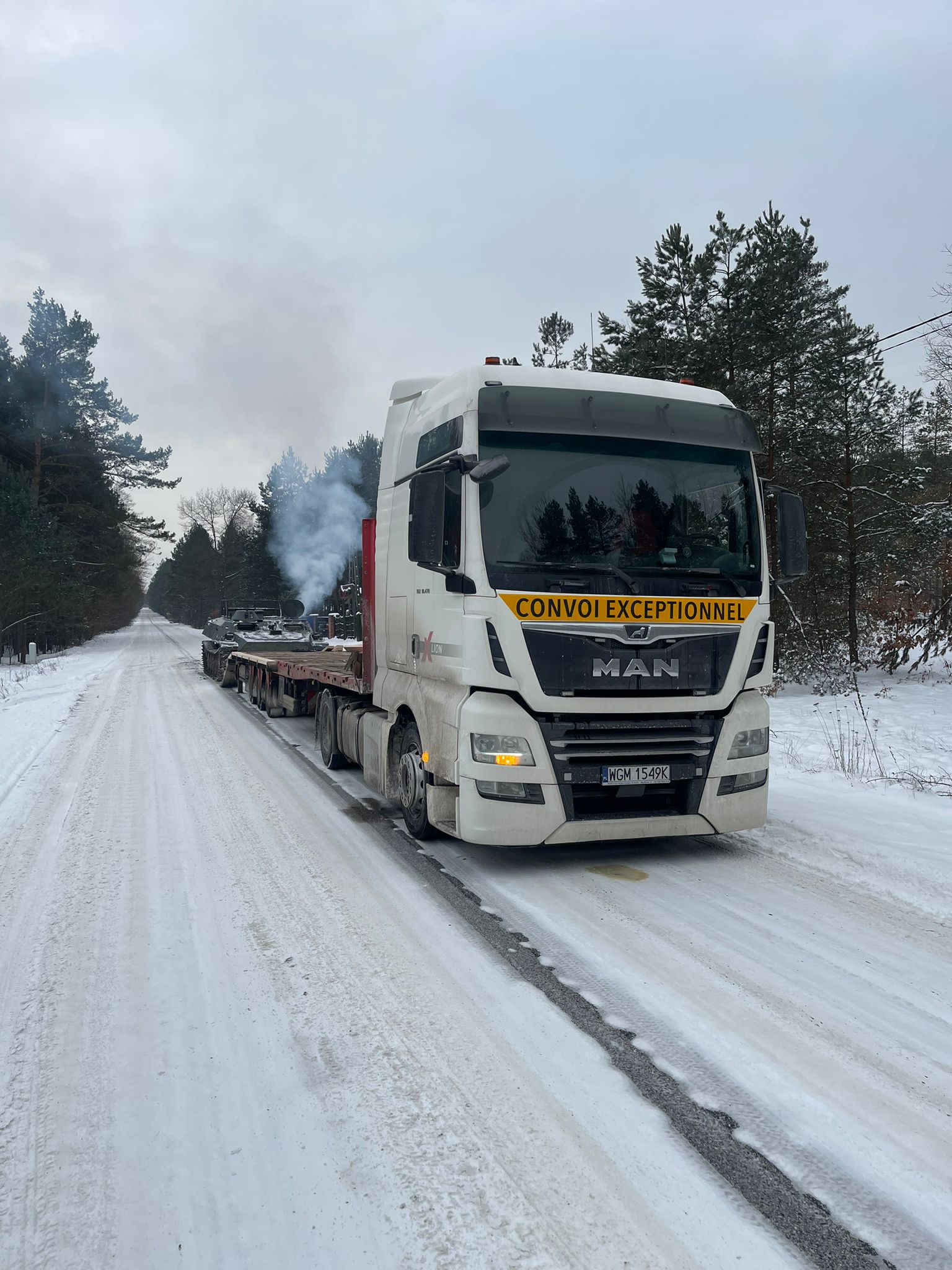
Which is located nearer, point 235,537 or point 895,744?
point 895,744

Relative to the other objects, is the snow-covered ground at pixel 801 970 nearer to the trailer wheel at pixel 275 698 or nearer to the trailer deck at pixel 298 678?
the trailer deck at pixel 298 678

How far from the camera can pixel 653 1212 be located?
7.25ft

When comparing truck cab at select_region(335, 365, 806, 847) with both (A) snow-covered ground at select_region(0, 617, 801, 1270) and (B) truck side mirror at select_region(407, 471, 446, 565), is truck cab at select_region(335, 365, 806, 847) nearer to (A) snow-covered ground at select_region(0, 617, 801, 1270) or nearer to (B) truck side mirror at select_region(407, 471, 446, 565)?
(B) truck side mirror at select_region(407, 471, 446, 565)

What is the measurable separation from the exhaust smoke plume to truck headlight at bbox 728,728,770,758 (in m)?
32.7

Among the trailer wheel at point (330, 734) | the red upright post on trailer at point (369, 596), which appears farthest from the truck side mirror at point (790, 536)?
the trailer wheel at point (330, 734)

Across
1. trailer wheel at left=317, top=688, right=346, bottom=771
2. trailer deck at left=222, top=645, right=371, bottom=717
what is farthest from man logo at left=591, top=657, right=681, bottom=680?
trailer wheel at left=317, top=688, right=346, bottom=771

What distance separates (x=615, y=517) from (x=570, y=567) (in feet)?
1.55

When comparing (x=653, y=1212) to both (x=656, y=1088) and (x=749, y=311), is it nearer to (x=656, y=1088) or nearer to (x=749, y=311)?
(x=656, y=1088)

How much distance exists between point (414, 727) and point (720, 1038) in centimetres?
334

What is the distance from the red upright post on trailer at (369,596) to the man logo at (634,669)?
8.84 ft

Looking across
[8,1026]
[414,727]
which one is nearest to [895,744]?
[414,727]

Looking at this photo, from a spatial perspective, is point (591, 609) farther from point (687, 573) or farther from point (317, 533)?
point (317, 533)

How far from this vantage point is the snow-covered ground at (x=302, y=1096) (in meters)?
2.14

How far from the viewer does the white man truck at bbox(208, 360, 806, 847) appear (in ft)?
16.1
